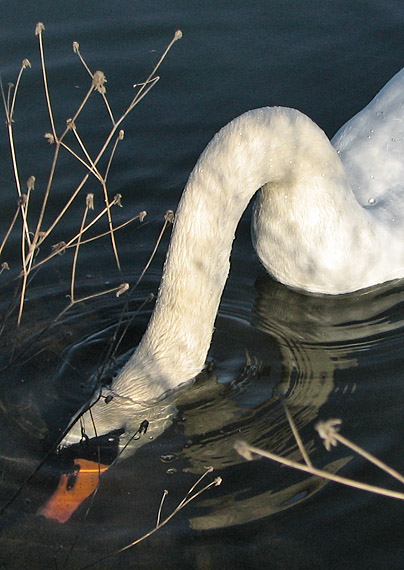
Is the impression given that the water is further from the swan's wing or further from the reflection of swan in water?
the swan's wing

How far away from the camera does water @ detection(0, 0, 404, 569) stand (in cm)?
477

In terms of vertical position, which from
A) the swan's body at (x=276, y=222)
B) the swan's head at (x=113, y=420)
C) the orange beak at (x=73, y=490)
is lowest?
the orange beak at (x=73, y=490)

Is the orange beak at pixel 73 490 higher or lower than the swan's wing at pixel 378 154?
lower

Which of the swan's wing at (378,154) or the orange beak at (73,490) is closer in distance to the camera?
the orange beak at (73,490)

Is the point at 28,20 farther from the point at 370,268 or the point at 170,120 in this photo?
the point at 370,268

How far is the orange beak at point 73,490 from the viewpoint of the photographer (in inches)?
186

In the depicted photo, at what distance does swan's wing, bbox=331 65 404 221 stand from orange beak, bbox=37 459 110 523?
2668mm

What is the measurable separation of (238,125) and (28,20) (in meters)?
4.87

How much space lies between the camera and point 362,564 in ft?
15.2

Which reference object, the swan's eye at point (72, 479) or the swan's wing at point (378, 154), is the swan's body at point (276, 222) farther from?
the swan's eye at point (72, 479)

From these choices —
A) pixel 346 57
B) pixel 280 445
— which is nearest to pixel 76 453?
pixel 280 445

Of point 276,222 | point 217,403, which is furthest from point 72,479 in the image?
point 276,222

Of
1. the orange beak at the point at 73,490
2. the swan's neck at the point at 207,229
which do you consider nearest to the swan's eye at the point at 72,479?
the orange beak at the point at 73,490

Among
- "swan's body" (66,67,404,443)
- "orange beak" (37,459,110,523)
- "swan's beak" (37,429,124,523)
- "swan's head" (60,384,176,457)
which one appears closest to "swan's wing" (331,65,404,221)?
"swan's body" (66,67,404,443)
